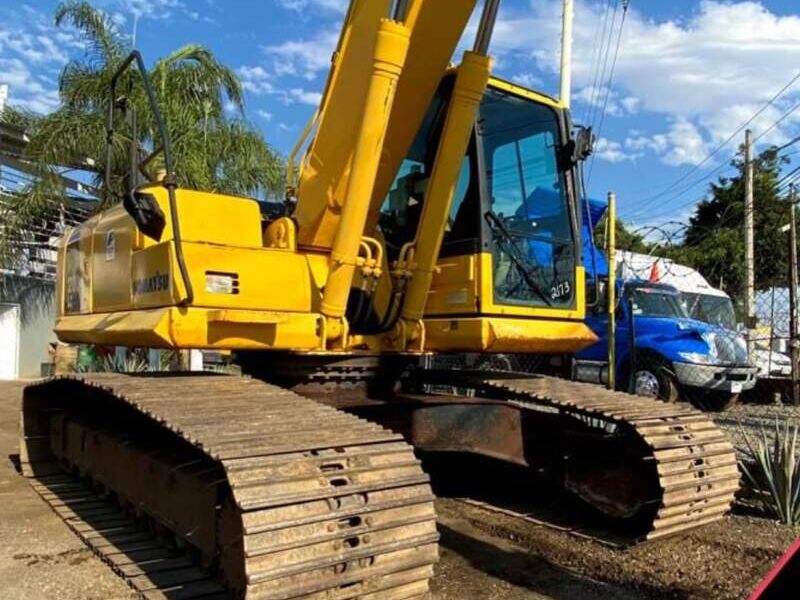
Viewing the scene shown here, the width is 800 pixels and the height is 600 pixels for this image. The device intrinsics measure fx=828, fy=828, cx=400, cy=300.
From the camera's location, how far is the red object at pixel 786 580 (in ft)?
6.90

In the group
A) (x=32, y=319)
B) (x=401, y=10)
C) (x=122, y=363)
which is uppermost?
(x=401, y=10)

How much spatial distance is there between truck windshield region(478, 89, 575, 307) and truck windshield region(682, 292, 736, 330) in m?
9.58

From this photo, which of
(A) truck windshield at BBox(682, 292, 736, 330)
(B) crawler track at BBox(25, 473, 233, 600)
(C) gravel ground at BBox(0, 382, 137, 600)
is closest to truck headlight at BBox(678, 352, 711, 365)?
(A) truck windshield at BBox(682, 292, 736, 330)

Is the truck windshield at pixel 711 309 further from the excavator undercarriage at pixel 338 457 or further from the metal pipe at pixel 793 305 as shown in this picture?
the excavator undercarriage at pixel 338 457

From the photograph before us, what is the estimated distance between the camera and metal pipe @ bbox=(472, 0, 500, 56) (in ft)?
16.4

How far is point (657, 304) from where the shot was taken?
1393 centimetres

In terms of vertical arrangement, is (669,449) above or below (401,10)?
below

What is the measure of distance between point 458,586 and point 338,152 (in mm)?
2570

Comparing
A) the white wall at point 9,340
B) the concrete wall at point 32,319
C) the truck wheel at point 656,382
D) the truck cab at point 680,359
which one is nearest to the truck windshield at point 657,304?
the truck cab at point 680,359

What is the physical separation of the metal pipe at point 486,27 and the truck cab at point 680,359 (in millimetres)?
7755

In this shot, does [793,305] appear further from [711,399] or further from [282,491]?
[282,491]

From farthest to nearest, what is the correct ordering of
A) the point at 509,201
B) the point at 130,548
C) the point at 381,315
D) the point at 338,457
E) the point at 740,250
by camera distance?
the point at 740,250 → the point at 509,201 → the point at 381,315 → the point at 130,548 → the point at 338,457

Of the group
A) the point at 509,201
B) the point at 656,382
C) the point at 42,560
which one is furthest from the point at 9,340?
the point at 509,201

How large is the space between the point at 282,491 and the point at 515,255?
2616mm
